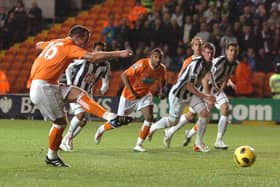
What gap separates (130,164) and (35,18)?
18730 millimetres

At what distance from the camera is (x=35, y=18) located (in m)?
30.3

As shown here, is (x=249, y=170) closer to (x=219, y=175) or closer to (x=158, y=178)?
(x=219, y=175)

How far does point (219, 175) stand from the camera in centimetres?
1082

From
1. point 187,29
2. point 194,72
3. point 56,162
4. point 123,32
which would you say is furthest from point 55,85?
point 123,32

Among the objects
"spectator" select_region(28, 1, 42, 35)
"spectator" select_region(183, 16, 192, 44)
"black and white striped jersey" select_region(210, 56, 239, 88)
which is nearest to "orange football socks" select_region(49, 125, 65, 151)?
"black and white striped jersey" select_region(210, 56, 239, 88)

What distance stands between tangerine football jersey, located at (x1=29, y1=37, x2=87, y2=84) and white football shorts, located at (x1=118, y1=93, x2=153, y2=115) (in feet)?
12.3

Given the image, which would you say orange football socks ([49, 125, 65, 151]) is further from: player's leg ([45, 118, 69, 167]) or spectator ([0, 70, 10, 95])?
spectator ([0, 70, 10, 95])

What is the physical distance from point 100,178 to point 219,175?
62.5 inches

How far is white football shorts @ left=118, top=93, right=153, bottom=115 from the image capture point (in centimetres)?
1555

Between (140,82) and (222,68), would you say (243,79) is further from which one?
(140,82)

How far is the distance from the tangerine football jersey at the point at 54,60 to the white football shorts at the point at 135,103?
3739 mm

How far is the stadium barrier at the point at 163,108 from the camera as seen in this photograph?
2420cm

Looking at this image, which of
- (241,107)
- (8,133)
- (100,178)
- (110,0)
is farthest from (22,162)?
(110,0)

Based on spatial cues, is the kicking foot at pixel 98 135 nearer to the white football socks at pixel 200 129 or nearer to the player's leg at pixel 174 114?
the player's leg at pixel 174 114
